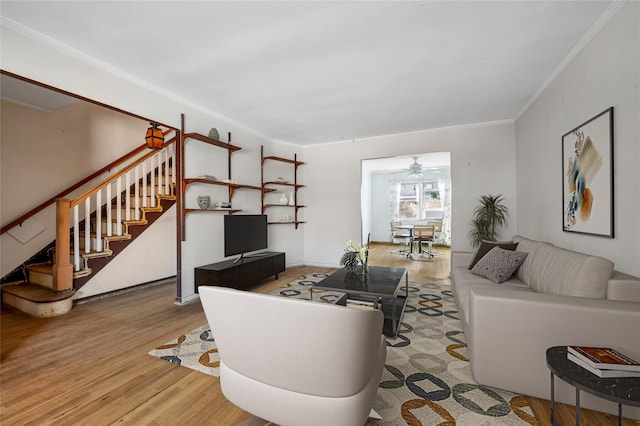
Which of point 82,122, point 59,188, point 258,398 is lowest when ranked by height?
point 258,398

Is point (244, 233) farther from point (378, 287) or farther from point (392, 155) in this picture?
point (392, 155)

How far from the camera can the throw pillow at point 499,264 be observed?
2.82 meters

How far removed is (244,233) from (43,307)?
8.02ft

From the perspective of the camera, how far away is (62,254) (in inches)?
130

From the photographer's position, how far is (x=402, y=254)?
299 inches

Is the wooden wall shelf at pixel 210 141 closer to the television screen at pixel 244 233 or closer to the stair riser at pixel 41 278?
the television screen at pixel 244 233

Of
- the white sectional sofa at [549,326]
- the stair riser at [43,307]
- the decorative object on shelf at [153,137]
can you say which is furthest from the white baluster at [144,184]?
the white sectional sofa at [549,326]

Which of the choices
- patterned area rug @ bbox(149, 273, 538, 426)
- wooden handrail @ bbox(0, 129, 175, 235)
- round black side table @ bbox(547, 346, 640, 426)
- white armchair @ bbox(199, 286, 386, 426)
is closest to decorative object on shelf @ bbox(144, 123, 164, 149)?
wooden handrail @ bbox(0, 129, 175, 235)

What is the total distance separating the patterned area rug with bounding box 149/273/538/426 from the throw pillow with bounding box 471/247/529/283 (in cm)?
60

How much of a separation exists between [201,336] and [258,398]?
165 cm

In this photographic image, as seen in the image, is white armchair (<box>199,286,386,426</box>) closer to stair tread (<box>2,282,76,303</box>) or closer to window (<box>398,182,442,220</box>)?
stair tread (<box>2,282,76,303</box>)

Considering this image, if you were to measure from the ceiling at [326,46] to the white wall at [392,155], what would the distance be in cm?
96

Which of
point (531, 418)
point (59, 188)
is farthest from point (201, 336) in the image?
point (59, 188)

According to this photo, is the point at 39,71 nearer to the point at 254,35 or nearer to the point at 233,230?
the point at 254,35
